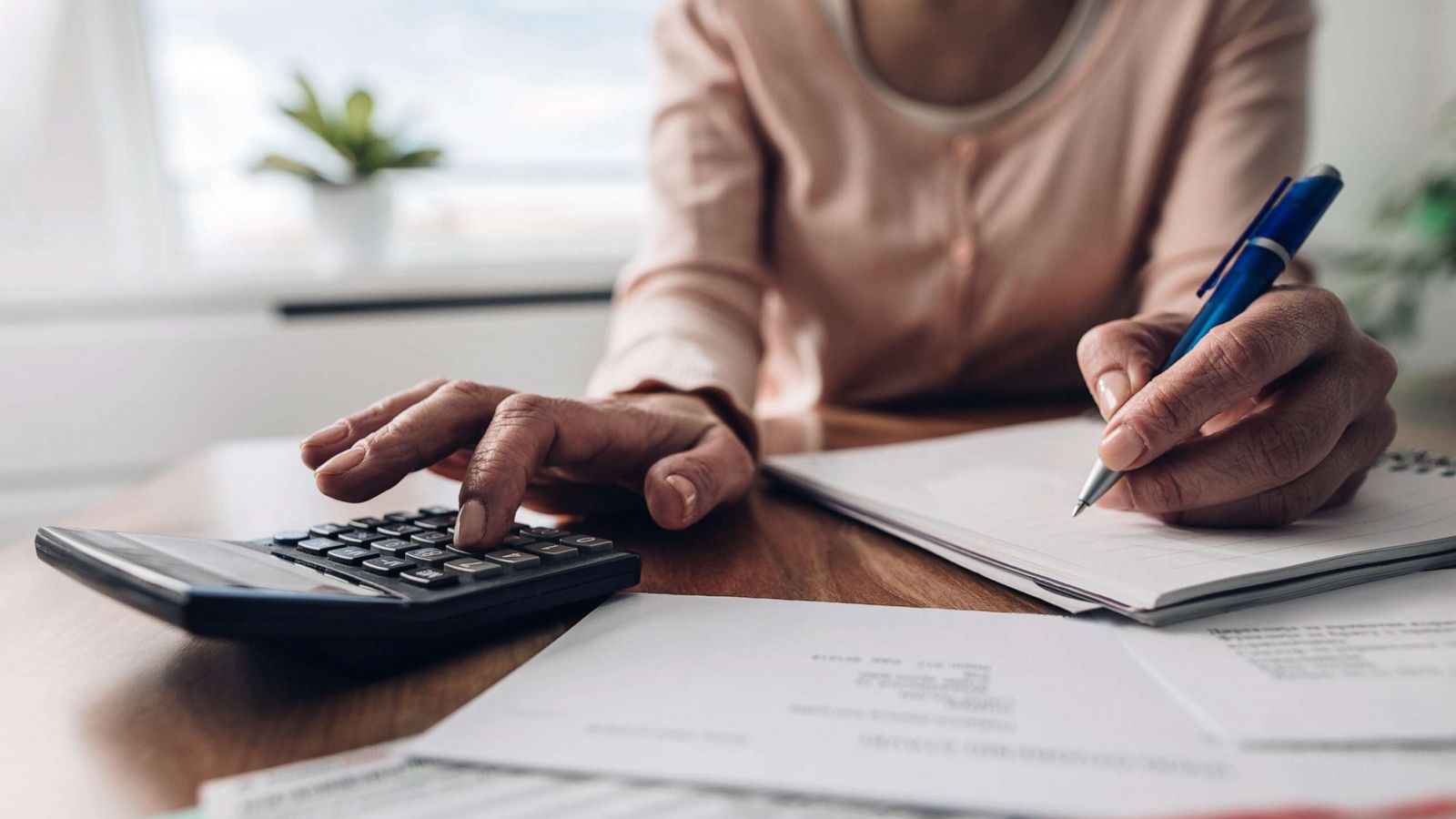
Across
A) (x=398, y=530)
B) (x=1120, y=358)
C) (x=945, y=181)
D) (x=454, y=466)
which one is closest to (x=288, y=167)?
(x=945, y=181)

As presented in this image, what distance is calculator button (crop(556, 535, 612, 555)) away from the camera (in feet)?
1.31

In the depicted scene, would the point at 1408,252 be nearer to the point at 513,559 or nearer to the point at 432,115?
the point at 432,115

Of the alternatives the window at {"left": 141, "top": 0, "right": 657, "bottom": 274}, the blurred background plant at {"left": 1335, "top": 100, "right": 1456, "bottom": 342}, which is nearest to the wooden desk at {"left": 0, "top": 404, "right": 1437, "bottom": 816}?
the window at {"left": 141, "top": 0, "right": 657, "bottom": 274}

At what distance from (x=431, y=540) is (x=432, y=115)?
171 centimetres

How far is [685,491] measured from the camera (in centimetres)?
48

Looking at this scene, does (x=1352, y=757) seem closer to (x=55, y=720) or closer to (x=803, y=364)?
(x=55, y=720)

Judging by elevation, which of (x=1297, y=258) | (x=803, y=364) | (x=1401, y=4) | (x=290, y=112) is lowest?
(x=803, y=364)

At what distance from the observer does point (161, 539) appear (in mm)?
349

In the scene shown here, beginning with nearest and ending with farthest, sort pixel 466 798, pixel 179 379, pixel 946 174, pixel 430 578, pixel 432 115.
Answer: pixel 466 798
pixel 430 578
pixel 946 174
pixel 179 379
pixel 432 115

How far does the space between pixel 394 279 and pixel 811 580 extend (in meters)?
1.37

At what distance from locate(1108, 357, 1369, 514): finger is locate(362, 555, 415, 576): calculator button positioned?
1.06ft

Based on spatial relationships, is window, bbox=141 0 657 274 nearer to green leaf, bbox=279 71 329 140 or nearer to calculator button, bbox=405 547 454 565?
green leaf, bbox=279 71 329 140

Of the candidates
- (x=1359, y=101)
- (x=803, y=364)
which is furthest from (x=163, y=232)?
(x=1359, y=101)

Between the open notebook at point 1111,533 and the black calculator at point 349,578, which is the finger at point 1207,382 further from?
the black calculator at point 349,578
